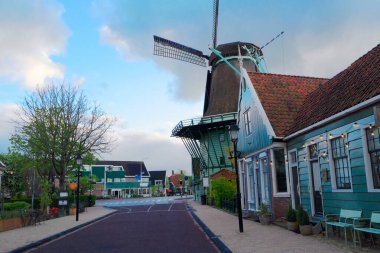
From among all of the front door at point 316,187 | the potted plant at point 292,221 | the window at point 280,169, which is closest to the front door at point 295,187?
the window at point 280,169

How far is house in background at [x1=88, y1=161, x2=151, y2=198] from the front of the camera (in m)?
93.9

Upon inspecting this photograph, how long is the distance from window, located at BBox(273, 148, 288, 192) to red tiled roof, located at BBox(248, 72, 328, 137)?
1244 mm

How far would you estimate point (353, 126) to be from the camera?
10.8m

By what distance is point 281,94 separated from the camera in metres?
18.3

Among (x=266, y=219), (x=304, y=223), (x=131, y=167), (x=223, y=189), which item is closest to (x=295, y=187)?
(x=266, y=219)

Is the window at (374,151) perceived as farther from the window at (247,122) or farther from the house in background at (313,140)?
the window at (247,122)

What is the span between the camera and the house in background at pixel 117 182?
93887 mm

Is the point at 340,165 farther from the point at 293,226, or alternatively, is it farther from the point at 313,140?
the point at 293,226

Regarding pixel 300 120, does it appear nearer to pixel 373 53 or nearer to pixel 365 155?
pixel 373 53

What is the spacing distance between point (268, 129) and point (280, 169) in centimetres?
203

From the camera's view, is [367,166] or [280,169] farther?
[280,169]

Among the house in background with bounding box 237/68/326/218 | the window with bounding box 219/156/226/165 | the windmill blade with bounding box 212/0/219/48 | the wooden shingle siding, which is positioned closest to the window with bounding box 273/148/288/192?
the house in background with bounding box 237/68/326/218

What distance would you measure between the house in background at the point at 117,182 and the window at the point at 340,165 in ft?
269

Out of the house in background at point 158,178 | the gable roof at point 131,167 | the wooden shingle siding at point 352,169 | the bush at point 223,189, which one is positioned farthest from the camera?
the house in background at point 158,178
